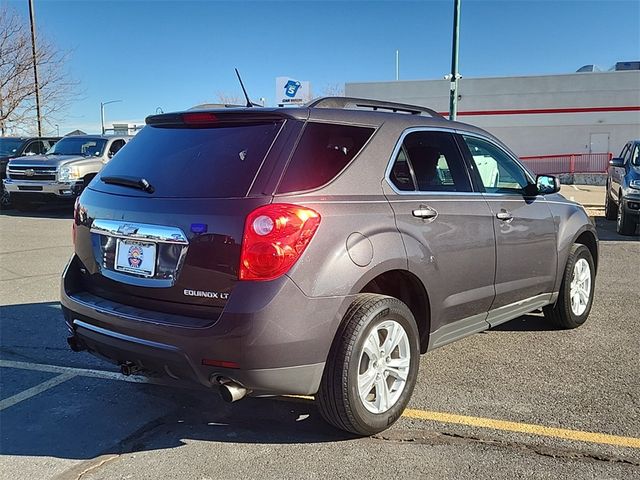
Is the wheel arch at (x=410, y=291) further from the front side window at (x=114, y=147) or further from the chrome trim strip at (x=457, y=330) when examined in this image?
the front side window at (x=114, y=147)

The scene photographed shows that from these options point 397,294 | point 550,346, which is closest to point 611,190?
point 550,346

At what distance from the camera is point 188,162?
3318 mm

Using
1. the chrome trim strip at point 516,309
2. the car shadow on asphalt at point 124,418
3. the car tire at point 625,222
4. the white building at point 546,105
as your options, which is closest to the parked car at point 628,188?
the car tire at point 625,222

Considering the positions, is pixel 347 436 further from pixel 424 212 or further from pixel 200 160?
pixel 200 160

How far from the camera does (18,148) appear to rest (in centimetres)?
1609

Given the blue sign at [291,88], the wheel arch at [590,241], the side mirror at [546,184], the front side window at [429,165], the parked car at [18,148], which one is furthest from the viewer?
the blue sign at [291,88]

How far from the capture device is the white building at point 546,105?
32.1 metres

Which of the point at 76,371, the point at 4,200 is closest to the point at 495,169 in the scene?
the point at 76,371

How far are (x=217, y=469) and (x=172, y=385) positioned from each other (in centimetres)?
118

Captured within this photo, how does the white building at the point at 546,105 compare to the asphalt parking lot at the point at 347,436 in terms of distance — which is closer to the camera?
the asphalt parking lot at the point at 347,436

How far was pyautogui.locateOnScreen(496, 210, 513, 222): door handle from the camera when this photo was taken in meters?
4.26

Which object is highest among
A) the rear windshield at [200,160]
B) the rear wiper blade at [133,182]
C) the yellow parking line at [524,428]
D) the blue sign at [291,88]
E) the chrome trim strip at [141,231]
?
the blue sign at [291,88]

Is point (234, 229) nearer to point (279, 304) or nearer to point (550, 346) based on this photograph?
point (279, 304)

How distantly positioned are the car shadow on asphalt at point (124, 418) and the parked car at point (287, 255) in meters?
0.43
